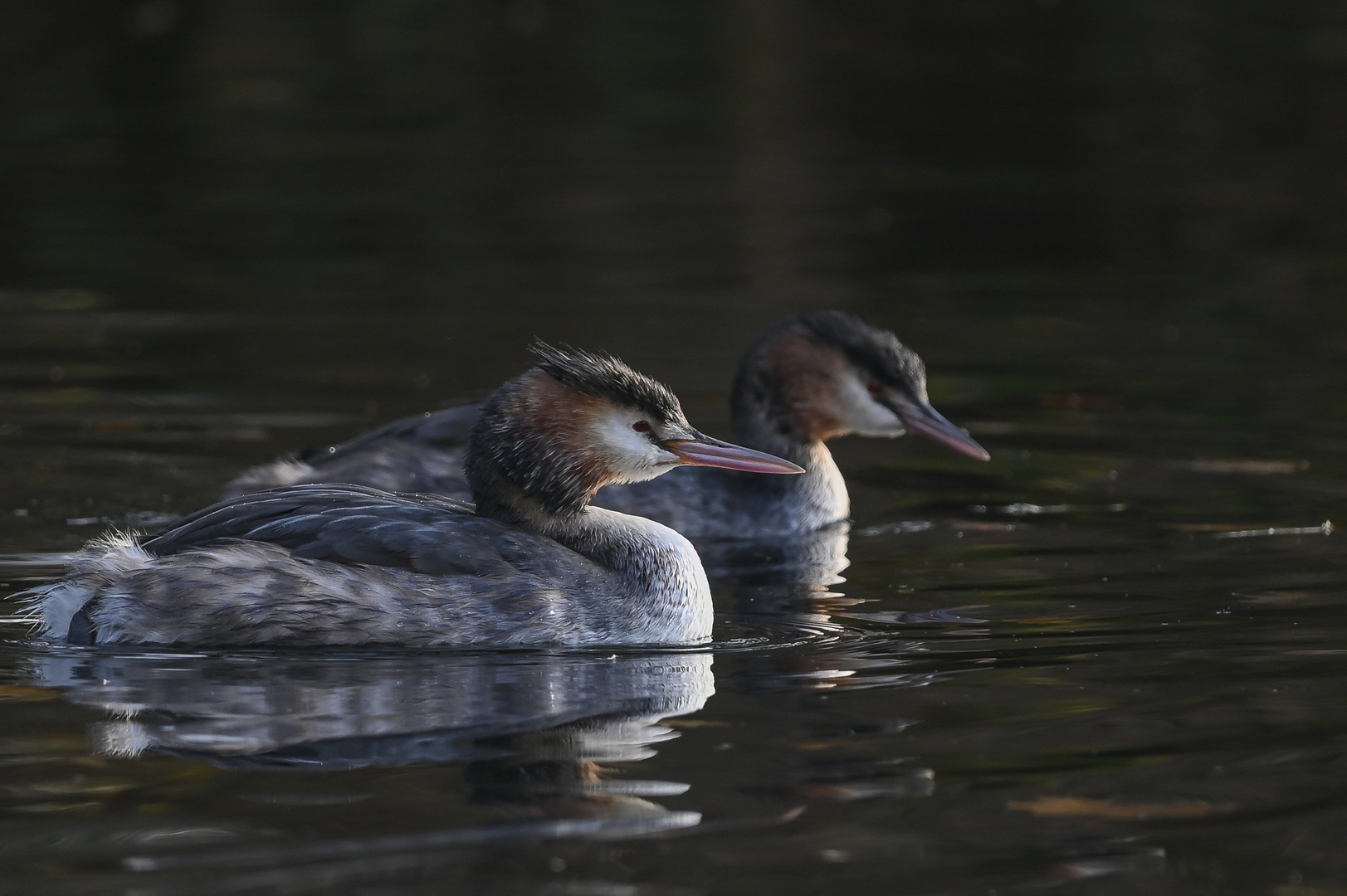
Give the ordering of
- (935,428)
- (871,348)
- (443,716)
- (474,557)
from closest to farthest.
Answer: (443,716) < (474,557) < (935,428) < (871,348)

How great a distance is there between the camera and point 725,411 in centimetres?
1053

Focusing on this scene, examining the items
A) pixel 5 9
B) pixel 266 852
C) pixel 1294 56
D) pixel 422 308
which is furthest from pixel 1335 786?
pixel 5 9

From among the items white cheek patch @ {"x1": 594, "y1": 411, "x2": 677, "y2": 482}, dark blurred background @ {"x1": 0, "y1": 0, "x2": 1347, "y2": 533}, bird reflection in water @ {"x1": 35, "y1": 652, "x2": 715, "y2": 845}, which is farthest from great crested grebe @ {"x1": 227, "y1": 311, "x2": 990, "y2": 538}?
bird reflection in water @ {"x1": 35, "y1": 652, "x2": 715, "y2": 845}

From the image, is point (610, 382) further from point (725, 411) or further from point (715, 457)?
point (725, 411)

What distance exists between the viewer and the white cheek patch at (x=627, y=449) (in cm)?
673

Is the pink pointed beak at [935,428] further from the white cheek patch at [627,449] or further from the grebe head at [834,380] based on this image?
the white cheek patch at [627,449]

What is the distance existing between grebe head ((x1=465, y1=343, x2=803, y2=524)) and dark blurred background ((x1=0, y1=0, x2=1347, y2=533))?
109 inches

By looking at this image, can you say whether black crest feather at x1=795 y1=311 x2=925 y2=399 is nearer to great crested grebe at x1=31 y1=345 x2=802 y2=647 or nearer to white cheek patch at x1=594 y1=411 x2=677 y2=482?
great crested grebe at x1=31 y1=345 x2=802 y2=647

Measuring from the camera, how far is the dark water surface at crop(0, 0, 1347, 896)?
15.5ft

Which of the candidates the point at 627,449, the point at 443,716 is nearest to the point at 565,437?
the point at 627,449

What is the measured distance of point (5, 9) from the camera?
26875mm

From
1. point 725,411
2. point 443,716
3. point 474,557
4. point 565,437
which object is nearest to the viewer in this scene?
point 443,716

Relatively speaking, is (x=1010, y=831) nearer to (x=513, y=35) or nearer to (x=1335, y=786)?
(x=1335, y=786)

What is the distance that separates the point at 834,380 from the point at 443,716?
13.5 ft
